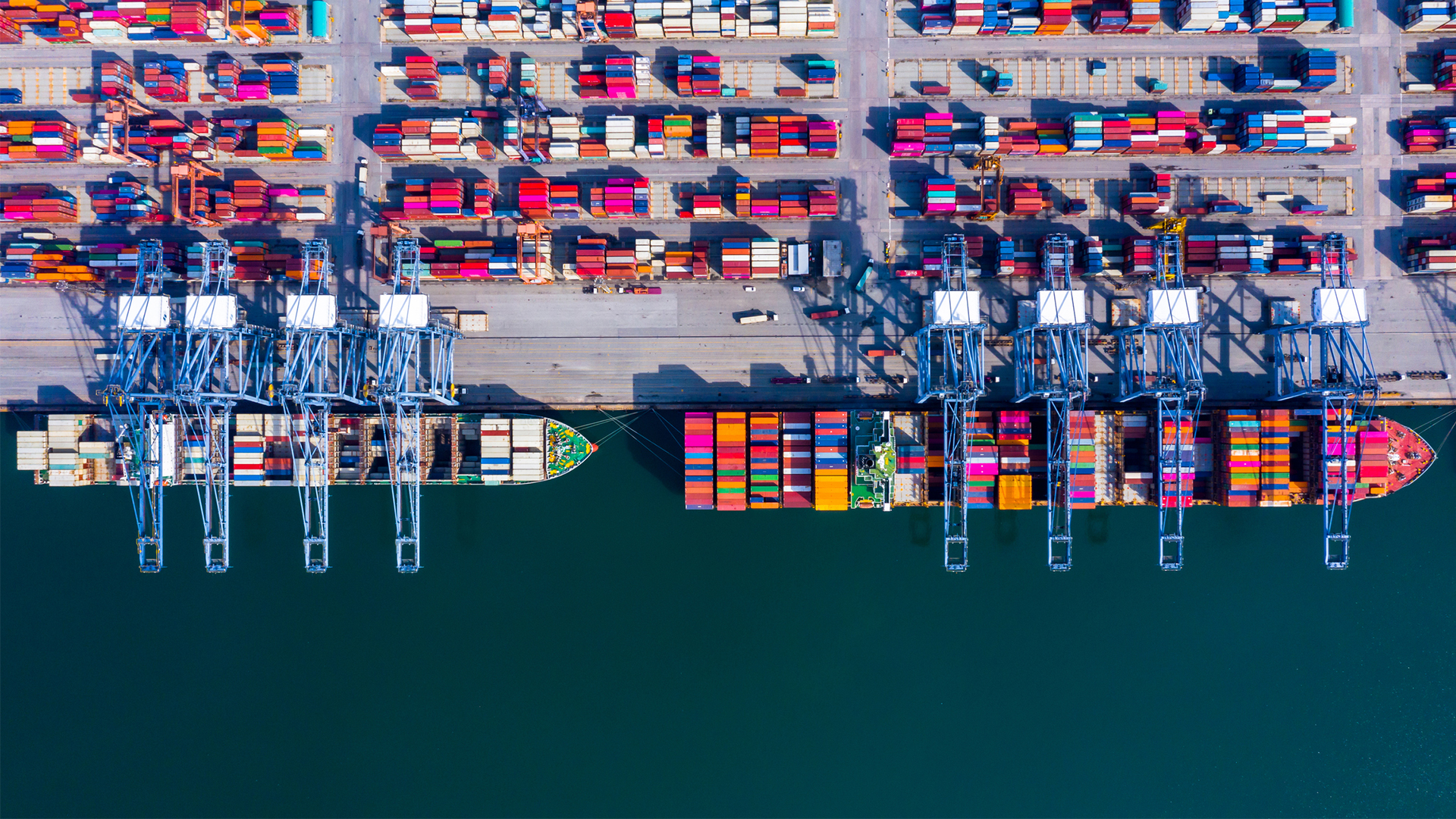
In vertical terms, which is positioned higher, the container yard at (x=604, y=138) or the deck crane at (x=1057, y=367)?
the container yard at (x=604, y=138)

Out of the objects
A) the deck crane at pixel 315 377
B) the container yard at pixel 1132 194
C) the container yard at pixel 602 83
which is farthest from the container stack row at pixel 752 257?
the deck crane at pixel 315 377

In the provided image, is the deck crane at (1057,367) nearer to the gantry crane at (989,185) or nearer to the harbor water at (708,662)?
the harbor water at (708,662)

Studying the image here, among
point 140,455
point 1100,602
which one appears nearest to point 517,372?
point 140,455

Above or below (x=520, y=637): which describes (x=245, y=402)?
above

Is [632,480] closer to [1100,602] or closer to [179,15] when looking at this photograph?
[1100,602]

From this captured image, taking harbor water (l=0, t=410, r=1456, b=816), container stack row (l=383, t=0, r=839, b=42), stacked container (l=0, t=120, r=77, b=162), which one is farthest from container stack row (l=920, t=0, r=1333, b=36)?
stacked container (l=0, t=120, r=77, b=162)

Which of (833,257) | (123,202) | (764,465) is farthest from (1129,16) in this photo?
(123,202)
